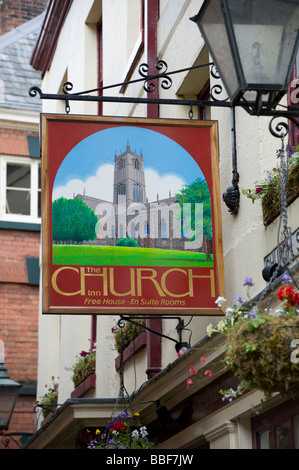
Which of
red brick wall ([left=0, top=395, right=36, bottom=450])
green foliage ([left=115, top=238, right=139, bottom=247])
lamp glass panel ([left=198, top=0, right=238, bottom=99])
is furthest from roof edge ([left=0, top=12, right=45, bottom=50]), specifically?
lamp glass panel ([left=198, top=0, right=238, bottom=99])

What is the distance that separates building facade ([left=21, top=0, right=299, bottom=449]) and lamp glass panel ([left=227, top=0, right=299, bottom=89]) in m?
1.27

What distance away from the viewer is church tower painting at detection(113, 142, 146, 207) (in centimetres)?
762

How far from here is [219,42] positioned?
17.2 feet

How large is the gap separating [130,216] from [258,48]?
288cm

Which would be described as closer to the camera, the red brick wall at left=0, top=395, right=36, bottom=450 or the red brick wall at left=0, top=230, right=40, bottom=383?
the red brick wall at left=0, top=395, right=36, bottom=450

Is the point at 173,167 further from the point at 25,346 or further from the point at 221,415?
the point at 25,346

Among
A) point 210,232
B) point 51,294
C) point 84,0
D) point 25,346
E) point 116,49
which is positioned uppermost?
point 84,0

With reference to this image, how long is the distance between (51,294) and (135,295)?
63 centimetres

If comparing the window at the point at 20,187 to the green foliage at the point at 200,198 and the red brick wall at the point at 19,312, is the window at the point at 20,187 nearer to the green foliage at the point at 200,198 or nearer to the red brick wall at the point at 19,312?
the red brick wall at the point at 19,312

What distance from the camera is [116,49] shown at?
12.9 m

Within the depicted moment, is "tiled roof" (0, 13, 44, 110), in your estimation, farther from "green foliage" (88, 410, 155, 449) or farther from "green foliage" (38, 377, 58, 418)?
"green foliage" (88, 410, 155, 449)

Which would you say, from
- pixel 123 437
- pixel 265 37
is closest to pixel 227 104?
pixel 265 37

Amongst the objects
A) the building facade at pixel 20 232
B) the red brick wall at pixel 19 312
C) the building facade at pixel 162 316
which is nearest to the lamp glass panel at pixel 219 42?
the building facade at pixel 162 316

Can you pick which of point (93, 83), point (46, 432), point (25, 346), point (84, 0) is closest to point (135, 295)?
point (46, 432)
